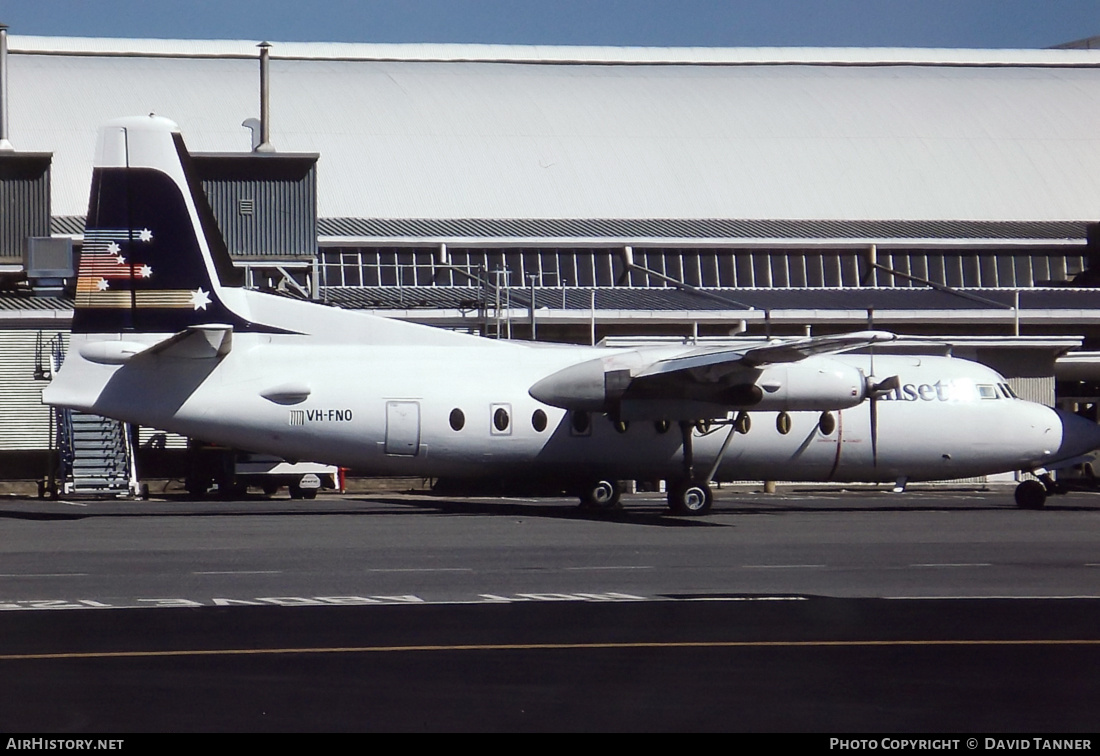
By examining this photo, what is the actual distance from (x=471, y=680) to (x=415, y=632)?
7.50 ft

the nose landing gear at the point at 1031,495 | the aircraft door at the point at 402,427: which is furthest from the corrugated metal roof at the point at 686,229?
the aircraft door at the point at 402,427

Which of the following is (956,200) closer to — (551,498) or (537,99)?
(537,99)

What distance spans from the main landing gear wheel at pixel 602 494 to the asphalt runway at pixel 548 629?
11.8 ft

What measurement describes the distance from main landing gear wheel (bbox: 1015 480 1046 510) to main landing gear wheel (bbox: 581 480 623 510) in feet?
29.0

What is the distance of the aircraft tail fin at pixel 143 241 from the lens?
77.6 ft

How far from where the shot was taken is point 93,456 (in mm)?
33906

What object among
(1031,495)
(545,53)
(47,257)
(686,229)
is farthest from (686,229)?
(47,257)

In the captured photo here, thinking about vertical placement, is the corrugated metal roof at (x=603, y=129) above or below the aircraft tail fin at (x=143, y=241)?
above

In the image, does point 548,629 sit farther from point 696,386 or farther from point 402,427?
point 696,386

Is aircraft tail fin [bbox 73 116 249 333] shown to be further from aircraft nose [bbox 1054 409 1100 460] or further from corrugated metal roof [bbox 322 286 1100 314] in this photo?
corrugated metal roof [bbox 322 286 1100 314]

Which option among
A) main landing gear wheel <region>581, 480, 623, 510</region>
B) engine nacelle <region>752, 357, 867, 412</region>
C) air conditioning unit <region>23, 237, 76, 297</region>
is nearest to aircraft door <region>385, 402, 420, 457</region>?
main landing gear wheel <region>581, 480, 623, 510</region>

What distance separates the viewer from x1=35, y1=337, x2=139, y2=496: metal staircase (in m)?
33.6

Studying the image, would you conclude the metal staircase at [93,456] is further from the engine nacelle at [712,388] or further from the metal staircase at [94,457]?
the engine nacelle at [712,388]
